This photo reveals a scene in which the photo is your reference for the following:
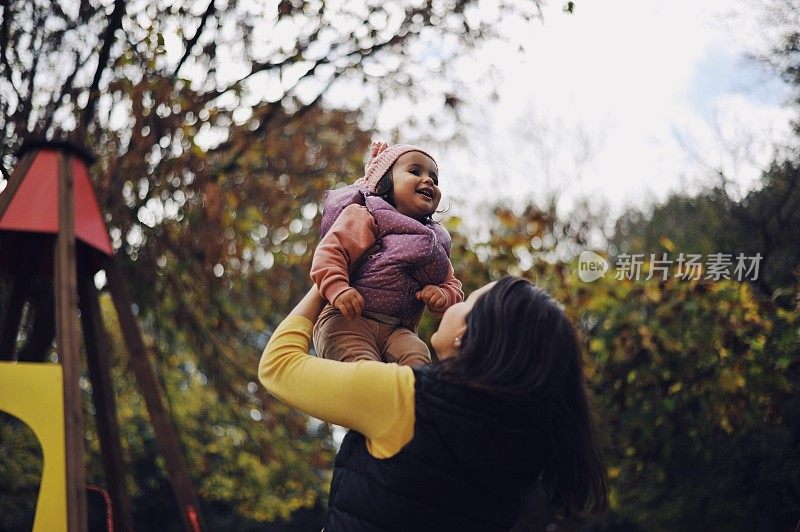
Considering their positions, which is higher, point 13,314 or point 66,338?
point 13,314

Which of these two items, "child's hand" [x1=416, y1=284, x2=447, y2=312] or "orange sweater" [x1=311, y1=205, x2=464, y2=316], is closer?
"orange sweater" [x1=311, y1=205, x2=464, y2=316]

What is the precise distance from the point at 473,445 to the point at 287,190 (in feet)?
19.8

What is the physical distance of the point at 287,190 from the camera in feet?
24.1

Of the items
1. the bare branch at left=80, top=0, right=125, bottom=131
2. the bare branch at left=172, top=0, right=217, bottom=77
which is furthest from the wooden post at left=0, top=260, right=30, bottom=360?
the bare branch at left=172, top=0, right=217, bottom=77

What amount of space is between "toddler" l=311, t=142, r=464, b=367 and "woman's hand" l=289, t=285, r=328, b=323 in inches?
0.9

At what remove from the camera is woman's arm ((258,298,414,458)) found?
4.97ft

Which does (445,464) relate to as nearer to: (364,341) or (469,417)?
(469,417)

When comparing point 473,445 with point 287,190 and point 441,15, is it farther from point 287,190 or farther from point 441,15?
point 287,190

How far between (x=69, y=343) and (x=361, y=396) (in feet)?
7.54

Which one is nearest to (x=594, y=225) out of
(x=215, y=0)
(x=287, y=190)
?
(x=287, y=190)

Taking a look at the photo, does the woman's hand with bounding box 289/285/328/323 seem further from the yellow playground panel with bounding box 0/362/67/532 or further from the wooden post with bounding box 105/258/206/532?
the wooden post with bounding box 105/258/206/532

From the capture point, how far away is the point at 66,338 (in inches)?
134

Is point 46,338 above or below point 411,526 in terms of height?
above

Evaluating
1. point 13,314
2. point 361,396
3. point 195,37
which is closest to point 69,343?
point 13,314
